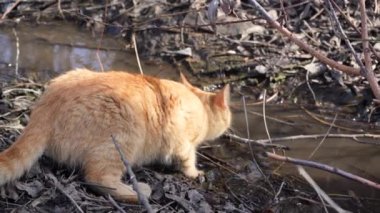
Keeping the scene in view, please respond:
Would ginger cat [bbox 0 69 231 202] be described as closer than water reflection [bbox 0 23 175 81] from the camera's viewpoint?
Yes

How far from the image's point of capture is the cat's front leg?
4773 mm

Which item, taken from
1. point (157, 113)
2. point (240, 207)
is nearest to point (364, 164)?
point (240, 207)

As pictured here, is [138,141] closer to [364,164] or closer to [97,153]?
[97,153]

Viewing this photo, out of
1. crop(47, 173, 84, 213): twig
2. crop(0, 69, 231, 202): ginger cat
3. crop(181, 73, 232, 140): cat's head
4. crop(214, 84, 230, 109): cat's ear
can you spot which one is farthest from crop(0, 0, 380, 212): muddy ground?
crop(214, 84, 230, 109): cat's ear

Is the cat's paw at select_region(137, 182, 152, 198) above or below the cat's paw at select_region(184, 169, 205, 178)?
above

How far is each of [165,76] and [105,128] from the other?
296cm

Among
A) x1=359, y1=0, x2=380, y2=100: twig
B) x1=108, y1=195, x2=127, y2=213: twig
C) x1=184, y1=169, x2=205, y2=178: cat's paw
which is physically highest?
x1=359, y1=0, x2=380, y2=100: twig

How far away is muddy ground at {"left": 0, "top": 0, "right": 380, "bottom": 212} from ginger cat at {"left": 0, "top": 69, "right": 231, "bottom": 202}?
152 millimetres

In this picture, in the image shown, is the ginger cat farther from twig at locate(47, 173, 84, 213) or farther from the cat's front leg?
twig at locate(47, 173, 84, 213)

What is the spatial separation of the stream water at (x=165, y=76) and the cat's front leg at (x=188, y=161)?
0.45m

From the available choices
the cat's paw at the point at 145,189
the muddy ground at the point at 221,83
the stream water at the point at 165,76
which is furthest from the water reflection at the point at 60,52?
the cat's paw at the point at 145,189

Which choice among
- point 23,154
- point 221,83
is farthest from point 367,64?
point 221,83

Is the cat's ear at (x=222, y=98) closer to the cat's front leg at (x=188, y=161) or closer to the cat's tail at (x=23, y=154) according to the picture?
the cat's front leg at (x=188, y=161)

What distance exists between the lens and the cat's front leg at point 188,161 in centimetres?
477
